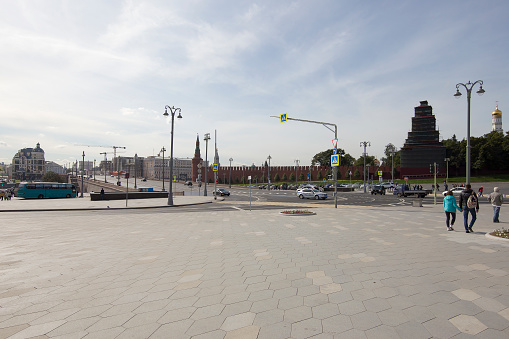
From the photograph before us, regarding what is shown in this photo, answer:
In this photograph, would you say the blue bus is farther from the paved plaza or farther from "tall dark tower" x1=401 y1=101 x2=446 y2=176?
"tall dark tower" x1=401 y1=101 x2=446 y2=176

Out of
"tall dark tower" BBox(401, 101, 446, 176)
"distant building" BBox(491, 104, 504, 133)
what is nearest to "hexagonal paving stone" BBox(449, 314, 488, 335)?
"tall dark tower" BBox(401, 101, 446, 176)

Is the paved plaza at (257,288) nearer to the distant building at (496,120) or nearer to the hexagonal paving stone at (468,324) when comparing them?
the hexagonal paving stone at (468,324)

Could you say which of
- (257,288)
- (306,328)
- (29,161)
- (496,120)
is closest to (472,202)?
(257,288)

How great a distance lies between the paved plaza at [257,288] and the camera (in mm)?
3691

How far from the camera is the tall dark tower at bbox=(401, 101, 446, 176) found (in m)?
82.3

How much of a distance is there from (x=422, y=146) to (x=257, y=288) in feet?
306

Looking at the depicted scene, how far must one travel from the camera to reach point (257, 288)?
5090 millimetres

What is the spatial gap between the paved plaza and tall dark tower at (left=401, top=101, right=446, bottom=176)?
84.3m

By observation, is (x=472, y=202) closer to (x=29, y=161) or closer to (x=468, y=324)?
(x=468, y=324)

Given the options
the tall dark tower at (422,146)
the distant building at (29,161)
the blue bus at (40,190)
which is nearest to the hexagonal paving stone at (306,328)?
the blue bus at (40,190)

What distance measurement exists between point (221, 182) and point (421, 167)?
220 ft

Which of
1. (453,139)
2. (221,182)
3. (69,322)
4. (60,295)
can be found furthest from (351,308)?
(453,139)

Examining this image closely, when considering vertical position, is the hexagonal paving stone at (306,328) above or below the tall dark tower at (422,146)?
below

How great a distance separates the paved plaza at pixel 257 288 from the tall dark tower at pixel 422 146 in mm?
84316
